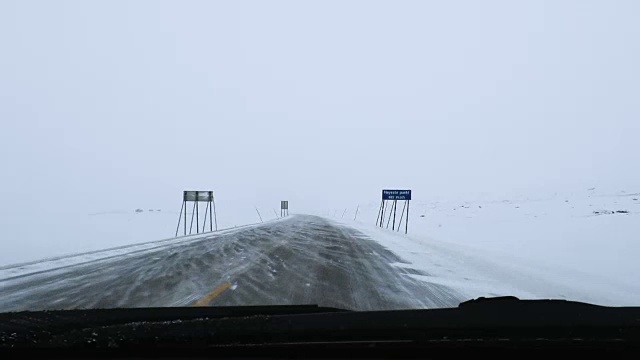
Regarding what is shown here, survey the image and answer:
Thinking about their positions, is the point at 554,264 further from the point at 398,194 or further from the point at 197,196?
the point at 197,196

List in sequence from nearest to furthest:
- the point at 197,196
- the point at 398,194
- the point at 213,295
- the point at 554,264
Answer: the point at 213,295 < the point at 554,264 < the point at 197,196 < the point at 398,194

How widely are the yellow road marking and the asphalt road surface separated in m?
0.01

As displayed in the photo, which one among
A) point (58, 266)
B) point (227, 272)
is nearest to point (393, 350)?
point (227, 272)

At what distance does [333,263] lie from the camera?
10.6 m

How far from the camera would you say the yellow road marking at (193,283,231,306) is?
614 centimetres

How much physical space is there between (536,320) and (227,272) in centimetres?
721

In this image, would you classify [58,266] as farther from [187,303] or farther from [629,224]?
[629,224]

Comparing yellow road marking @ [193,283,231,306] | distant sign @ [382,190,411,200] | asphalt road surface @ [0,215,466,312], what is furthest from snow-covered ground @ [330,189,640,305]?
distant sign @ [382,190,411,200]

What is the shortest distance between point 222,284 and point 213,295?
0.99 m

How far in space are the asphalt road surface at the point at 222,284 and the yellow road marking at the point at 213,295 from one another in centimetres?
1

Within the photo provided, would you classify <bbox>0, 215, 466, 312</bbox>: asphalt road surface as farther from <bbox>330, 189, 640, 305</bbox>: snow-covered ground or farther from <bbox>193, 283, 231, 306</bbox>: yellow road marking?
<bbox>330, 189, 640, 305</bbox>: snow-covered ground

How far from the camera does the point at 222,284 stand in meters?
7.72

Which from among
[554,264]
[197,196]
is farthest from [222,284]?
[197,196]

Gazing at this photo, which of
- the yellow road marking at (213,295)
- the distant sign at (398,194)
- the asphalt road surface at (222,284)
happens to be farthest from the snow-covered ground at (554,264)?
the distant sign at (398,194)
